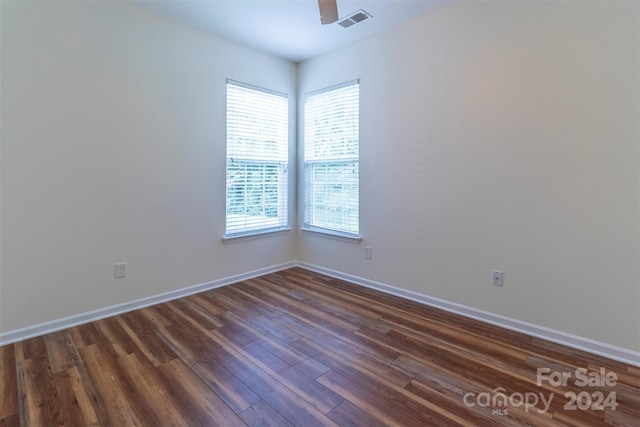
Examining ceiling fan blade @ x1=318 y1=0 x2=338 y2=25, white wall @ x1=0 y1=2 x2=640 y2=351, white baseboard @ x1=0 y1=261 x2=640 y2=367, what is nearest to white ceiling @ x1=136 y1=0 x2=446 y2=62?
white wall @ x1=0 y1=2 x2=640 y2=351

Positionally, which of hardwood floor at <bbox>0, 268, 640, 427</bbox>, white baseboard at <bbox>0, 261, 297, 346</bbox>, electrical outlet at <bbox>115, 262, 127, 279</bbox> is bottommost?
hardwood floor at <bbox>0, 268, 640, 427</bbox>

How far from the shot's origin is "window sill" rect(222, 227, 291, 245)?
366cm

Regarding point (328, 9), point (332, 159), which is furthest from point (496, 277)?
point (328, 9)

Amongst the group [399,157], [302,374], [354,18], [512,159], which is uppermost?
[354,18]

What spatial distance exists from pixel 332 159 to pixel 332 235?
0.94 m

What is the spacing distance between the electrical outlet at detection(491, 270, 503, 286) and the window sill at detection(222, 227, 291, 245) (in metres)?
2.52

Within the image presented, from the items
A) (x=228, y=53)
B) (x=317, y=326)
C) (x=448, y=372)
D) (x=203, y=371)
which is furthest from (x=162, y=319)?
(x=228, y=53)

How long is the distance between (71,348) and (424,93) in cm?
358

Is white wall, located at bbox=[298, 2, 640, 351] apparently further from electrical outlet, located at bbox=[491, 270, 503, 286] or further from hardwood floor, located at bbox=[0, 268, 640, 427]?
hardwood floor, located at bbox=[0, 268, 640, 427]

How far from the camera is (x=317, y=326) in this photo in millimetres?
2637

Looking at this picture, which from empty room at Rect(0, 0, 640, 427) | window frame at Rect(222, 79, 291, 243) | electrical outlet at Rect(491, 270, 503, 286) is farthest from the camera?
window frame at Rect(222, 79, 291, 243)

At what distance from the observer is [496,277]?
8.77ft

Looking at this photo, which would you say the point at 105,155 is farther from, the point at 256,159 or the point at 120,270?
the point at 256,159

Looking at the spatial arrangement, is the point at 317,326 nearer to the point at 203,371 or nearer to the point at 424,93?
the point at 203,371
